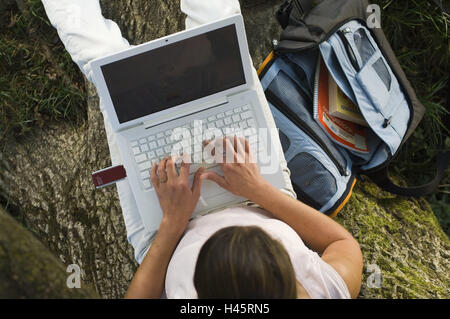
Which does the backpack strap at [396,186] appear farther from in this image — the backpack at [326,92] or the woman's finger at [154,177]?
the woman's finger at [154,177]

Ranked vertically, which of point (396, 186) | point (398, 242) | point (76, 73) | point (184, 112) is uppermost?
point (76, 73)

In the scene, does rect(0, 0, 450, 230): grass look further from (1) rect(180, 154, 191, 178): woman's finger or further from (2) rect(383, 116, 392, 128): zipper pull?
(1) rect(180, 154, 191, 178): woman's finger

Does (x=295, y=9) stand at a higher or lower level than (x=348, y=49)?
higher

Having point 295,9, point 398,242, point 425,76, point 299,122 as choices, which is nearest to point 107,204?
point 299,122

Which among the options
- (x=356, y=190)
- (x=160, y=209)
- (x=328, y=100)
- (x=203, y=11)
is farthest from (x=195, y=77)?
(x=356, y=190)

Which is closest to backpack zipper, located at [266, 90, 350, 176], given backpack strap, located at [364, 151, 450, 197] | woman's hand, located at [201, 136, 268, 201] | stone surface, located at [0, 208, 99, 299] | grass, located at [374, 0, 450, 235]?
backpack strap, located at [364, 151, 450, 197]

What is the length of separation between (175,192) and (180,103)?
32 cm

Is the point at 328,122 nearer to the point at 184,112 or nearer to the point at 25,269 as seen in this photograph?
the point at 184,112

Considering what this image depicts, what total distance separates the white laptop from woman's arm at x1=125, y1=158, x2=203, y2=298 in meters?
0.06

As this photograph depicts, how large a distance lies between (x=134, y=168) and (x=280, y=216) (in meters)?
0.55

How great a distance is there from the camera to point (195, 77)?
1.40m

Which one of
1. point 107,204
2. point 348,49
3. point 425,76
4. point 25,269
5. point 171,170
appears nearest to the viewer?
point 25,269

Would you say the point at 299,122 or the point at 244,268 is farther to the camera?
the point at 299,122

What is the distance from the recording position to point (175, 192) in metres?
1.38
